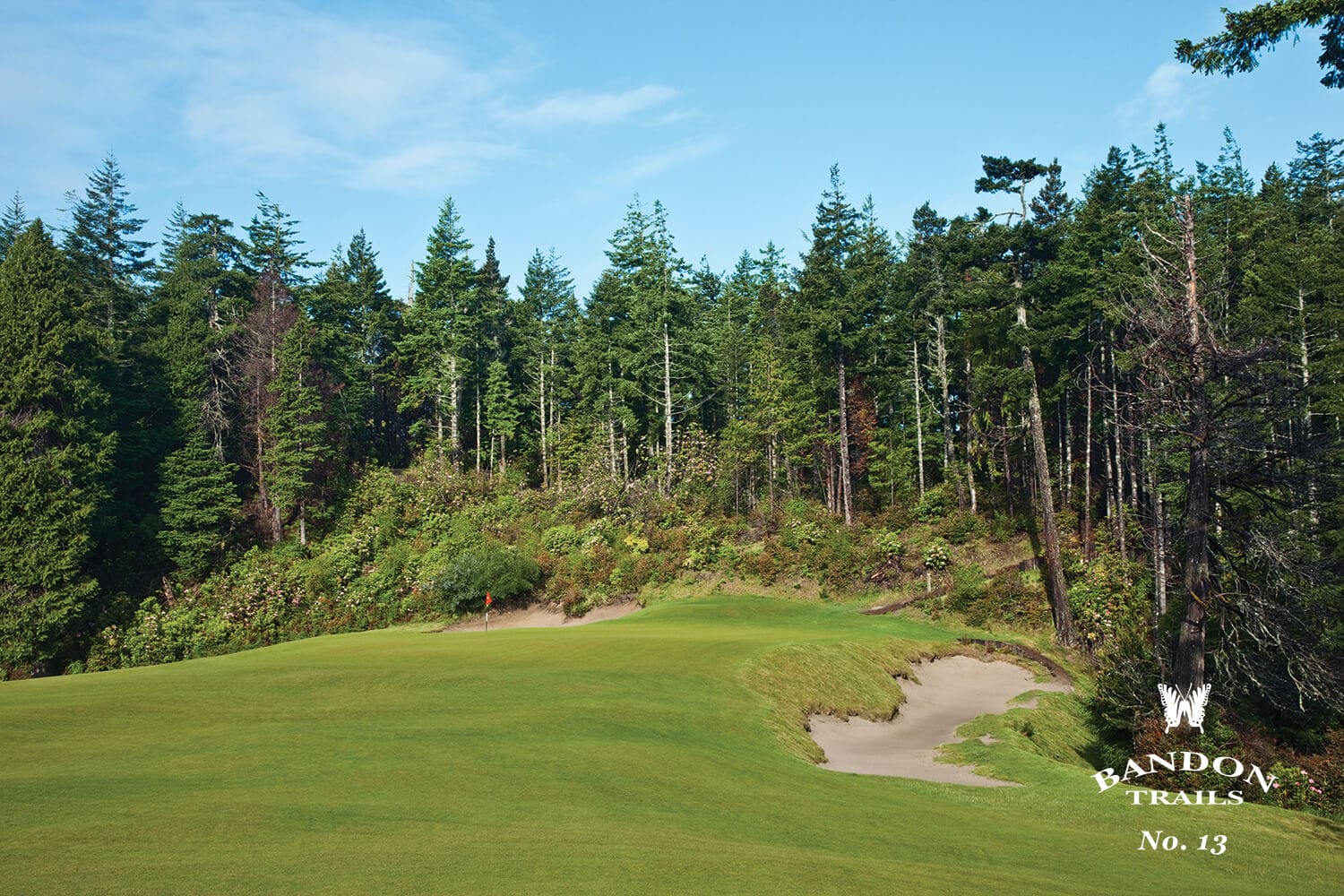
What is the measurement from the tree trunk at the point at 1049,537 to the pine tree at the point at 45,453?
48930 millimetres

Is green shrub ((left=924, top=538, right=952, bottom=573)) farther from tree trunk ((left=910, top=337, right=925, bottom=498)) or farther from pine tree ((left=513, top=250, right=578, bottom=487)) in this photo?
pine tree ((left=513, top=250, right=578, bottom=487))

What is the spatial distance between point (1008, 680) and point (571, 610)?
2366cm

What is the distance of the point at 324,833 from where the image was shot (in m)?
10.3

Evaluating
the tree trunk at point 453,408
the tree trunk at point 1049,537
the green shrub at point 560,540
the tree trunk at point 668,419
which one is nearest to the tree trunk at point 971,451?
the tree trunk at point 1049,537

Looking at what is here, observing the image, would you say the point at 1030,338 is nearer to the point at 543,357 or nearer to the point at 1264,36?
the point at 1264,36

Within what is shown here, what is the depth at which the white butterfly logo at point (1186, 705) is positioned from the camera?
1973 cm

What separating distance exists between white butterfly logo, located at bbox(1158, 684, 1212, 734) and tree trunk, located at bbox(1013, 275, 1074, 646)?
1877cm

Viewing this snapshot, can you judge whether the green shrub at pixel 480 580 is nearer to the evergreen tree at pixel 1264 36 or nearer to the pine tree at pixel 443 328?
the pine tree at pixel 443 328

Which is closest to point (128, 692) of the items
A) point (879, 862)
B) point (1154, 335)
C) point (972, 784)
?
point (879, 862)

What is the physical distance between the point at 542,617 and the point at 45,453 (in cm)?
2847

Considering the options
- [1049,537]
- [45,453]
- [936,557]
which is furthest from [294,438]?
[1049,537]

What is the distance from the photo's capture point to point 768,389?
2243 inches

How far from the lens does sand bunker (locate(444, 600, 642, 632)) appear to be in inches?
1786

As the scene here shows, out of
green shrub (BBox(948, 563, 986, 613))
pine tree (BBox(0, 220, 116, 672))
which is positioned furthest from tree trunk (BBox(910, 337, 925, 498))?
pine tree (BBox(0, 220, 116, 672))
